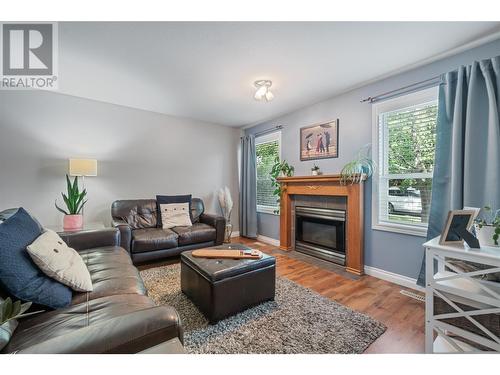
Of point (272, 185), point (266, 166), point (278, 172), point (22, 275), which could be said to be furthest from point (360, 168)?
point (22, 275)

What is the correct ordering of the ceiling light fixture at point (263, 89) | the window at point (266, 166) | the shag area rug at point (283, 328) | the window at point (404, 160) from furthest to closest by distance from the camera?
the window at point (266, 166), the ceiling light fixture at point (263, 89), the window at point (404, 160), the shag area rug at point (283, 328)

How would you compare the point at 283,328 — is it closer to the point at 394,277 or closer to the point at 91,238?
the point at 394,277

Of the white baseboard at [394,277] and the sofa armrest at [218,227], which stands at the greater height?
the sofa armrest at [218,227]

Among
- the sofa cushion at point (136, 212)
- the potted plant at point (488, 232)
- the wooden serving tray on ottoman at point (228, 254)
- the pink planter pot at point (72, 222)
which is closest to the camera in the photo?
the potted plant at point (488, 232)

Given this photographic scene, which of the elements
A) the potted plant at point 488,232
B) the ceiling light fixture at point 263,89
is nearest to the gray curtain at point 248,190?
the ceiling light fixture at point 263,89

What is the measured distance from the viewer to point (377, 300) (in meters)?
1.98

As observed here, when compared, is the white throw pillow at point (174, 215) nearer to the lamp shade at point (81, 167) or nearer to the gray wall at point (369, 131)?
the lamp shade at point (81, 167)

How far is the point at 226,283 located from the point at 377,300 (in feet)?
4.72

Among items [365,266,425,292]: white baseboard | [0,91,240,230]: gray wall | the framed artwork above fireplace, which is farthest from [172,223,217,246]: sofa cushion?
[365,266,425,292]: white baseboard

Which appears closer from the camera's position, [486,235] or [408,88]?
[486,235]

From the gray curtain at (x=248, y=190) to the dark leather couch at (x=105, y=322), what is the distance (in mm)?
2710

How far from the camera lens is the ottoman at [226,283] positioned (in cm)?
161

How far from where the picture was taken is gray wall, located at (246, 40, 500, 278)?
2.06 m
